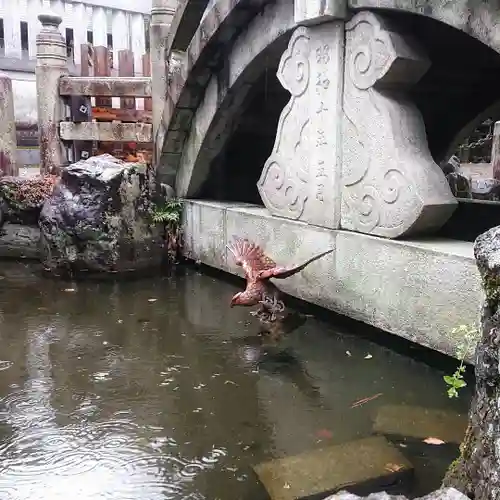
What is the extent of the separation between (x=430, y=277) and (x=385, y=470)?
1635 millimetres

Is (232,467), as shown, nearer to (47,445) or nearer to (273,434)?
(273,434)

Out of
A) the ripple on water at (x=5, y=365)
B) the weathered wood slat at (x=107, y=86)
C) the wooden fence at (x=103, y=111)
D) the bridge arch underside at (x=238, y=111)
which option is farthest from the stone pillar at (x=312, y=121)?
the weathered wood slat at (x=107, y=86)

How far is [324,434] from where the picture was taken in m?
3.19

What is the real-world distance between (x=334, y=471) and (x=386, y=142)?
2.64m

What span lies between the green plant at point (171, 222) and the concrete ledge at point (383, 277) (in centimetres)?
123

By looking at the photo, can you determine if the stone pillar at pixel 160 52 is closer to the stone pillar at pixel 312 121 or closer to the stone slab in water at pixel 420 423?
the stone pillar at pixel 312 121

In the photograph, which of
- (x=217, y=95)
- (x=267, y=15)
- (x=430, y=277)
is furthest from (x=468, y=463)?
(x=217, y=95)

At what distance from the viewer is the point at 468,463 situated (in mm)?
1913

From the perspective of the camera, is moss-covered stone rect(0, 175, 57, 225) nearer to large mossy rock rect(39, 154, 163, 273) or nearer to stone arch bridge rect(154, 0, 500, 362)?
large mossy rock rect(39, 154, 163, 273)

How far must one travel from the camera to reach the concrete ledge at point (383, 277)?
381 centimetres

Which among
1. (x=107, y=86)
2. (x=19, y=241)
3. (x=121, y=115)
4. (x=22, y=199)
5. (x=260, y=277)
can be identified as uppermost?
(x=107, y=86)

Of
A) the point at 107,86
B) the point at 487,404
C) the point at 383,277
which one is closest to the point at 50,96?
the point at 107,86

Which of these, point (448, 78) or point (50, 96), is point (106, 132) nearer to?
point (50, 96)

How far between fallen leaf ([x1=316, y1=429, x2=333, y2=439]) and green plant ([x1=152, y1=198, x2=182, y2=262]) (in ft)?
14.3
